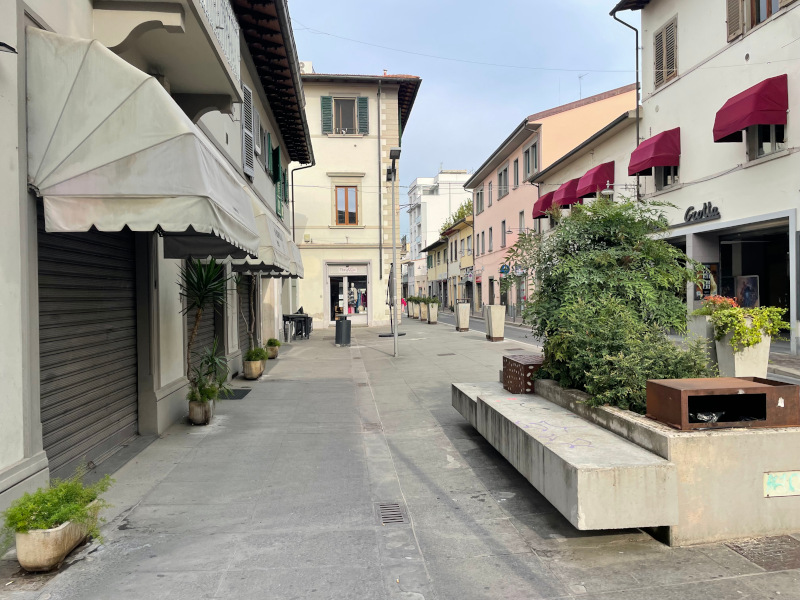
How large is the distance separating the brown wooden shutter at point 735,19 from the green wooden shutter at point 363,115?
52.1ft

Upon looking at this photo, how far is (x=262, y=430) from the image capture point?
23.4ft

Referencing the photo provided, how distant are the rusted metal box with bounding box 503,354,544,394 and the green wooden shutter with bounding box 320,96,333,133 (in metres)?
22.9

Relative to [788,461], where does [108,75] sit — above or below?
above

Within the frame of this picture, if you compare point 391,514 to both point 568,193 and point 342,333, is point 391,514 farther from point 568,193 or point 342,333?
point 568,193

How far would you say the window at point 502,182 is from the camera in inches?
1441

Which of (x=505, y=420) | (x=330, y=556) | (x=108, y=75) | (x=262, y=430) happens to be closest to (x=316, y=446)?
(x=262, y=430)

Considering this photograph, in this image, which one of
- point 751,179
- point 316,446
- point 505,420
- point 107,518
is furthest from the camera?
point 751,179

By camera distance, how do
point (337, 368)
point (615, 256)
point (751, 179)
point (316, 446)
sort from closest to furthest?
point (615, 256) → point (316, 446) → point (337, 368) → point (751, 179)

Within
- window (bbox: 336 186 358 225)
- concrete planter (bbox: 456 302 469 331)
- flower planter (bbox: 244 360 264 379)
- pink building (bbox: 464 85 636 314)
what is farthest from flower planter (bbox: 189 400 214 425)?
window (bbox: 336 186 358 225)

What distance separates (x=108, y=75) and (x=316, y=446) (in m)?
4.12

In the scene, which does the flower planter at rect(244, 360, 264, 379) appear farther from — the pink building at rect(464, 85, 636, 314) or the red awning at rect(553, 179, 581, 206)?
the red awning at rect(553, 179, 581, 206)

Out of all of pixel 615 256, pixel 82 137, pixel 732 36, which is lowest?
pixel 615 256

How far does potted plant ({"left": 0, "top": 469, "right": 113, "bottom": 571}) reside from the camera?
330 cm

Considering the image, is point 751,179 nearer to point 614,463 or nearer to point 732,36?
point 732,36
